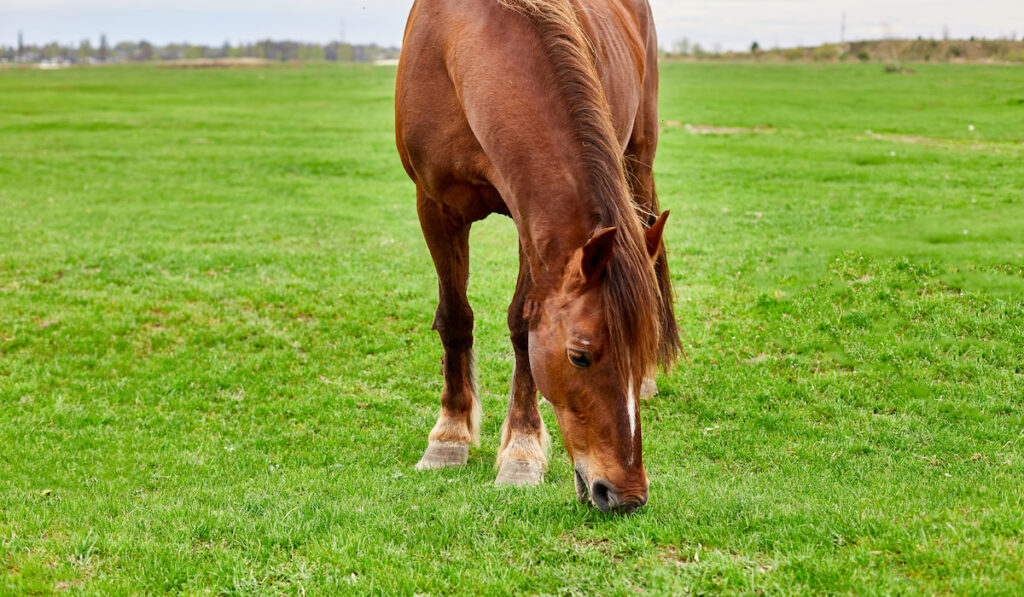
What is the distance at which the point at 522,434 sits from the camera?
16.9 feet

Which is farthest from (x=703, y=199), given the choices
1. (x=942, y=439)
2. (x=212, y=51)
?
(x=212, y=51)

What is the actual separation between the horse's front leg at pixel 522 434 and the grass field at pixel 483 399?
16 cm

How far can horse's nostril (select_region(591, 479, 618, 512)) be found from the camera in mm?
3752

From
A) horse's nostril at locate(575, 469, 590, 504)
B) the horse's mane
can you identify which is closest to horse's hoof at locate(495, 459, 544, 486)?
horse's nostril at locate(575, 469, 590, 504)

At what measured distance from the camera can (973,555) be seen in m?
3.44

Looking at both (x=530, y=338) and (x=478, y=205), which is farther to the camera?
(x=478, y=205)

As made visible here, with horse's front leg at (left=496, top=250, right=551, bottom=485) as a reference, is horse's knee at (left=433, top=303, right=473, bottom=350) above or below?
above

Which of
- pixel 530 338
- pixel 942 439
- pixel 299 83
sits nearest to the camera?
pixel 530 338

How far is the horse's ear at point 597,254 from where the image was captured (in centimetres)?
347

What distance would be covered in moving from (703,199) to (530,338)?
40.6 ft

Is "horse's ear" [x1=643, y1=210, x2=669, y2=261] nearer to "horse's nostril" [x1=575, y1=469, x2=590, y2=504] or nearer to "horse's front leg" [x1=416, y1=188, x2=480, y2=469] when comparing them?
"horse's nostril" [x1=575, y1=469, x2=590, y2=504]

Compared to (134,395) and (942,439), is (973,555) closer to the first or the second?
(942,439)

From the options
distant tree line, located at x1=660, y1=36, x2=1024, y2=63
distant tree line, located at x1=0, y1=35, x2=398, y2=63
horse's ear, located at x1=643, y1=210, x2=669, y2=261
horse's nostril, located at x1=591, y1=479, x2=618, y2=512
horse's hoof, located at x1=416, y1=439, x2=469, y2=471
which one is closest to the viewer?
horse's nostril, located at x1=591, y1=479, x2=618, y2=512

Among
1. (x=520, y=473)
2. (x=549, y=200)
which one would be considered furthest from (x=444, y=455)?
(x=549, y=200)
